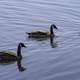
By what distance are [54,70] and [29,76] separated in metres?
1.26

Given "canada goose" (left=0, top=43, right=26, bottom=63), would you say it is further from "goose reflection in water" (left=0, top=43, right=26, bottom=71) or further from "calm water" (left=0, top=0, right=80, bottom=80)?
"calm water" (left=0, top=0, right=80, bottom=80)

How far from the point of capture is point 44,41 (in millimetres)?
21016

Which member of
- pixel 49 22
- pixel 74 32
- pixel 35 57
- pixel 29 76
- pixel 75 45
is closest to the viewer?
pixel 29 76

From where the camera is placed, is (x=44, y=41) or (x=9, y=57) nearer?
(x=9, y=57)

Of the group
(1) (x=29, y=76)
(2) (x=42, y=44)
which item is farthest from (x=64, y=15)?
(1) (x=29, y=76)

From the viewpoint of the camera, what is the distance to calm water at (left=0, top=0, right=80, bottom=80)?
666 inches

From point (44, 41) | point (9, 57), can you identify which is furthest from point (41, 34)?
point (9, 57)

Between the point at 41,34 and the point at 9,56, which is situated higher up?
the point at 41,34

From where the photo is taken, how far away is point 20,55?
60.7 ft

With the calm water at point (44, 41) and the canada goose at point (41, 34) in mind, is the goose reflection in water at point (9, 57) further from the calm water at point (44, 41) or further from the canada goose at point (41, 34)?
the canada goose at point (41, 34)

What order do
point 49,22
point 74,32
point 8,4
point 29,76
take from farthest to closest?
1. point 8,4
2. point 49,22
3. point 74,32
4. point 29,76

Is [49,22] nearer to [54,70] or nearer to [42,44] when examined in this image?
[42,44]

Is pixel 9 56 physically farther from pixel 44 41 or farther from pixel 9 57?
pixel 44 41

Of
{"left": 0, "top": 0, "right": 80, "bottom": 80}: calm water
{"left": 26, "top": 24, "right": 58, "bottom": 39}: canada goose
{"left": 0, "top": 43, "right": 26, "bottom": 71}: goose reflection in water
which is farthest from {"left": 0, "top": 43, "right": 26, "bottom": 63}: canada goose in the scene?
{"left": 26, "top": 24, "right": 58, "bottom": 39}: canada goose
